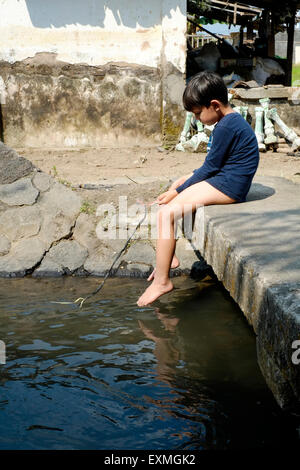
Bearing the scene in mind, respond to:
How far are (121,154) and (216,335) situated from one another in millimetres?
4966

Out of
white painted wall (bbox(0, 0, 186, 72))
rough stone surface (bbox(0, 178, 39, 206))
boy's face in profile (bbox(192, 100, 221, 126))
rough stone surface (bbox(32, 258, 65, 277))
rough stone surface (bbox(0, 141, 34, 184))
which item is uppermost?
white painted wall (bbox(0, 0, 186, 72))

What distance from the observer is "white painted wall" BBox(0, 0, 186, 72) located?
8.03 meters

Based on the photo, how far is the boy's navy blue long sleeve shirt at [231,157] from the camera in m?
3.54

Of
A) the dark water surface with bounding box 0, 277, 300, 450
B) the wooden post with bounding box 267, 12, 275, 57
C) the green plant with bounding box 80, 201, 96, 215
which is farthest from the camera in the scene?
the wooden post with bounding box 267, 12, 275, 57

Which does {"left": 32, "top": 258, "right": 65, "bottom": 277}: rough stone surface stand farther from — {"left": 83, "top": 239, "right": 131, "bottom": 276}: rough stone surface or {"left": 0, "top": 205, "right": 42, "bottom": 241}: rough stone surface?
{"left": 0, "top": 205, "right": 42, "bottom": 241}: rough stone surface

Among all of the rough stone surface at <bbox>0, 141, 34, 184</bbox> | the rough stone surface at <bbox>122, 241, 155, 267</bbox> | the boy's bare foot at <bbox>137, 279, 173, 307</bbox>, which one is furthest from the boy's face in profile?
the rough stone surface at <bbox>0, 141, 34, 184</bbox>

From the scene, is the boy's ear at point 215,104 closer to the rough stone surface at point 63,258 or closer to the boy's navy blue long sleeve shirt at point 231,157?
the boy's navy blue long sleeve shirt at point 231,157

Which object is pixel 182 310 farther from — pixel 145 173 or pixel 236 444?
pixel 145 173

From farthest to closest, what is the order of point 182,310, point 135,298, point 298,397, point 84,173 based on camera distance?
point 84,173
point 135,298
point 182,310
point 298,397

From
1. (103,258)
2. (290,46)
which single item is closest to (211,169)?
(103,258)

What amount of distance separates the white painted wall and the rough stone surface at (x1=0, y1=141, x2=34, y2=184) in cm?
318

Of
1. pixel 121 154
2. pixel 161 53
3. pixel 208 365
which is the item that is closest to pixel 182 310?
pixel 208 365

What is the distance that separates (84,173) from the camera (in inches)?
256

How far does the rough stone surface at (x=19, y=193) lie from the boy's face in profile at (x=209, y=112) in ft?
7.57
